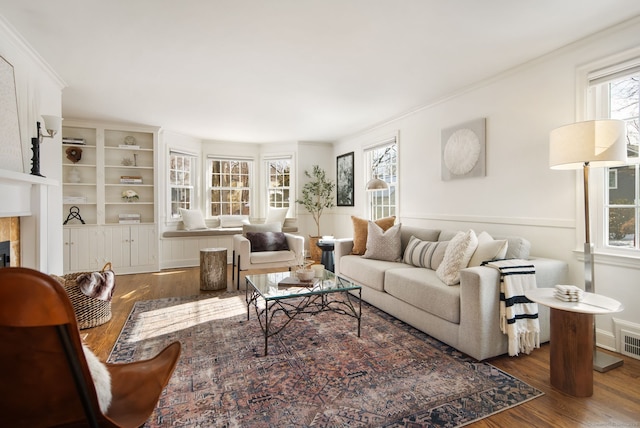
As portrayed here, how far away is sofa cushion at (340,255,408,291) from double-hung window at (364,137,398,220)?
1.37 metres

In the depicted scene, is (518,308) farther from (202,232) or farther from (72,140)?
(72,140)

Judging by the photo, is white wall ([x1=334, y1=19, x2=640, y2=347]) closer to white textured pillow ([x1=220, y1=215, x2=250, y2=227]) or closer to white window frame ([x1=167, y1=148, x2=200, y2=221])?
white textured pillow ([x1=220, y1=215, x2=250, y2=227])

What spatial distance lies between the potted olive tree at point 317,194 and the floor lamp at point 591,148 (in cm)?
462

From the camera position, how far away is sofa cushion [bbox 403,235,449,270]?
3.22 m

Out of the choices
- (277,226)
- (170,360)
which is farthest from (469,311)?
(277,226)

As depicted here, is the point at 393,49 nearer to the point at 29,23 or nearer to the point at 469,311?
the point at 469,311

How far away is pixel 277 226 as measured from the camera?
5.35 m

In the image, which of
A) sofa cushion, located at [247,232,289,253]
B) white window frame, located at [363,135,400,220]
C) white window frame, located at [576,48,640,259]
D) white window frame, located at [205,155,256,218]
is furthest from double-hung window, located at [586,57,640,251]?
white window frame, located at [205,155,256,218]

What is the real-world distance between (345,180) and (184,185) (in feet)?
10.2

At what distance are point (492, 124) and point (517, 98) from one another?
33 cm

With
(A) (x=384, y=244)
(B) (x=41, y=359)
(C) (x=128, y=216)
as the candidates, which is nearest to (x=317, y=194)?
(A) (x=384, y=244)

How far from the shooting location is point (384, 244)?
12.5 feet

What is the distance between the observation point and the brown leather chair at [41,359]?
0.69m

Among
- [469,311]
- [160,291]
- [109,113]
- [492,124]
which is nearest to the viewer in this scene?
[469,311]
